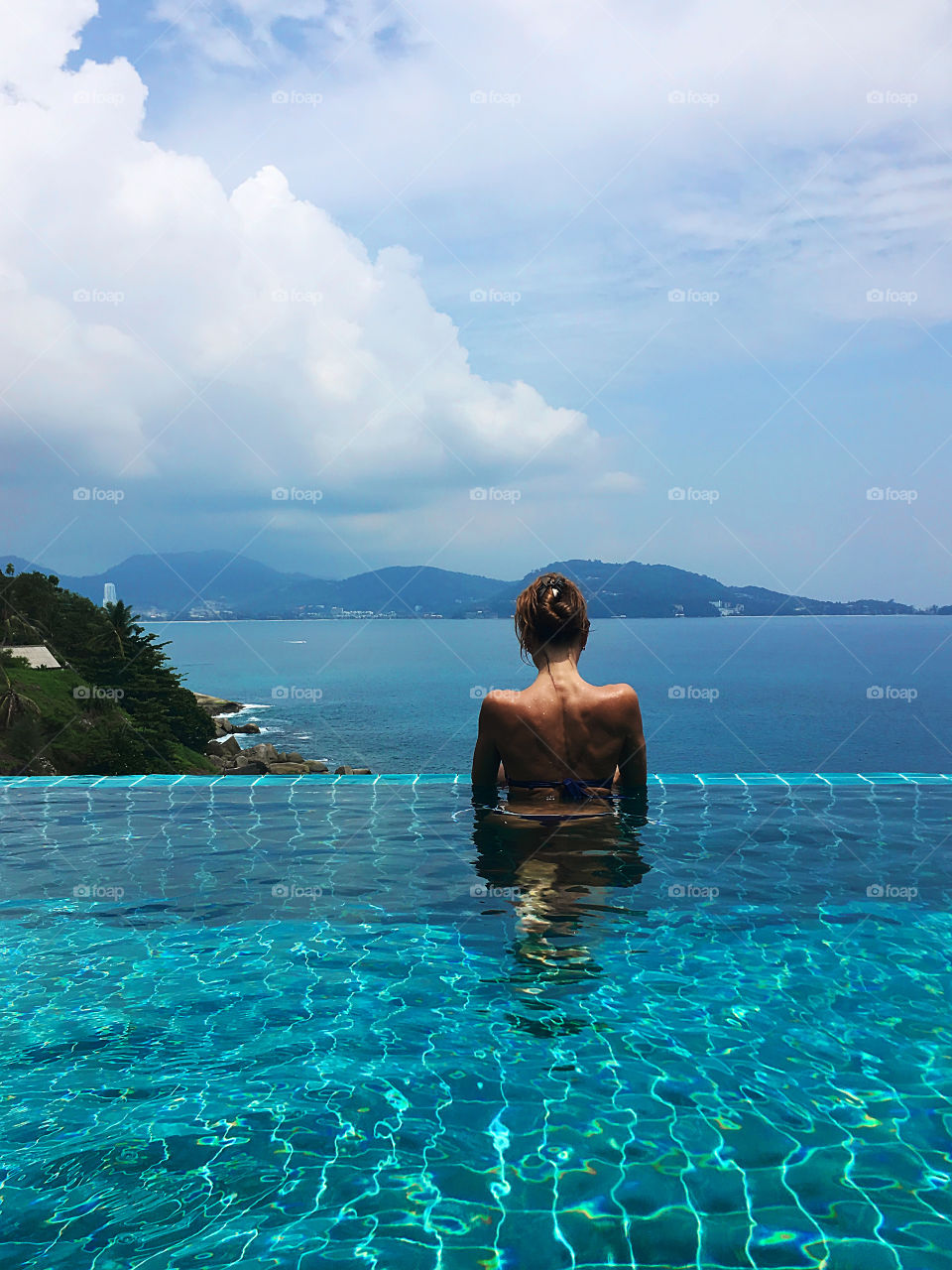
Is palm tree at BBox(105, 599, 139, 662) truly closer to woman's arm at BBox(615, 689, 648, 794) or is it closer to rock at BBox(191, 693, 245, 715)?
rock at BBox(191, 693, 245, 715)

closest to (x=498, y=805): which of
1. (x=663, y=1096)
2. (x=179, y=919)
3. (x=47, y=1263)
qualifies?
(x=179, y=919)

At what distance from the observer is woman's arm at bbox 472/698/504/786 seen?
6.29m

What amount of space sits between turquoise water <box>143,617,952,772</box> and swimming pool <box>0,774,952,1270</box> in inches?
630

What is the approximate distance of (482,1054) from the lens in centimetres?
423

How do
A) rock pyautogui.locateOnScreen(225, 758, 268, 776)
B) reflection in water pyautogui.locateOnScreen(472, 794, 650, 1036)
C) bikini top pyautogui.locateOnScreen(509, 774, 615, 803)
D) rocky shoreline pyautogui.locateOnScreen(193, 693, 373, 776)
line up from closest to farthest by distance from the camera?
1. reflection in water pyautogui.locateOnScreen(472, 794, 650, 1036)
2. bikini top pyautogui.locateOnScreen(509, 774, 615, 803)
3. rocky shoreline pyautogui.locateOnScreen(193, 693, 373, 776)
4. rock pyautogui.locateOnScreen(225, 758, 268, 776)

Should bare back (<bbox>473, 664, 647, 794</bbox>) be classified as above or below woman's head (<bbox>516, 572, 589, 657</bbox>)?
below

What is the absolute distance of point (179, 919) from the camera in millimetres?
6191

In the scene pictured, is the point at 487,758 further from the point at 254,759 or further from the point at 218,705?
the point at 218,705

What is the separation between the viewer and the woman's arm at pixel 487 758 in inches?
248

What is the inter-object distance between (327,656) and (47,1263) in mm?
176508

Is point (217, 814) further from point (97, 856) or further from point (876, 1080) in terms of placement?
point (876, 1080)

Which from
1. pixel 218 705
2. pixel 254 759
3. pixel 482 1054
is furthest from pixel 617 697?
pixel 218 705

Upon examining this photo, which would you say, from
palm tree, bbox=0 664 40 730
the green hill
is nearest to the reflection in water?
the green hill

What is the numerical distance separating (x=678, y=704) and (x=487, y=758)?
9100 cm
